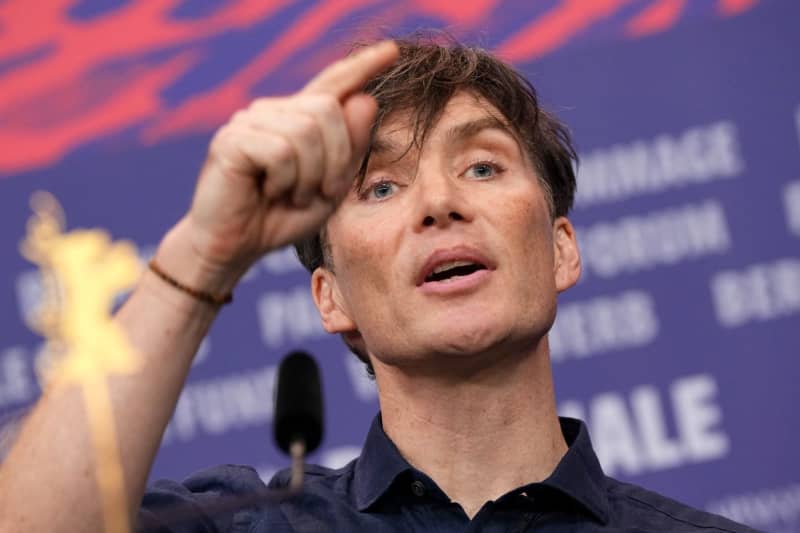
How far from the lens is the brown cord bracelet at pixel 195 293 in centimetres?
145

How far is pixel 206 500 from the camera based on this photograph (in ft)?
6.27

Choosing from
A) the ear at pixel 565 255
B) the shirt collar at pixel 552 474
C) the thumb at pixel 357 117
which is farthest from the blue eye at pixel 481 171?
the thumb at pixel 357 117

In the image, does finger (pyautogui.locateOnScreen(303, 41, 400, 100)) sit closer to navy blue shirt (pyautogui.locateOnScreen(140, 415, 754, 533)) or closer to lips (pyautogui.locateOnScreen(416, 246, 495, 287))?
lips (pyautogui.locateOnScreen(416, 246, 495, 287))

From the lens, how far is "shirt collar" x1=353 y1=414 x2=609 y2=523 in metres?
1.95

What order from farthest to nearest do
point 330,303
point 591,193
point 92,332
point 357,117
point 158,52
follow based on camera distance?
point 158,52 < point 591,193 < point 330,303 < point 357,117 < point 92,332

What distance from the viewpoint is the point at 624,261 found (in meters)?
3.12

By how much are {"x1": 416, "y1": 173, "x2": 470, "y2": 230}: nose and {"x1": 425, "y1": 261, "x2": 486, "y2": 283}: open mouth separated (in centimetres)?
6

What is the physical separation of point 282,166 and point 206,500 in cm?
70

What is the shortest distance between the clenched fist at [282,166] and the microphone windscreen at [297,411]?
152mm

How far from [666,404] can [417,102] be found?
1270 millimetres

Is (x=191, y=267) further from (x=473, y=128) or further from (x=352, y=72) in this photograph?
(x=473, y=128)

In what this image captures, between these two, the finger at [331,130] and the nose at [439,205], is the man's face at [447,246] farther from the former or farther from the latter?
the finger at [331,130]

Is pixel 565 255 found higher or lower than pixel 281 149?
lower

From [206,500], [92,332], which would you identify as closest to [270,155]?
[92,332]
